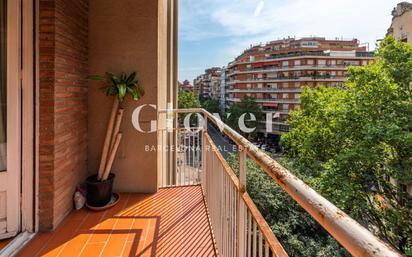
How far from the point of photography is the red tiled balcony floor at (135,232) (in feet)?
6.56

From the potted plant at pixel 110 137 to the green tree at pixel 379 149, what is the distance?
761cm

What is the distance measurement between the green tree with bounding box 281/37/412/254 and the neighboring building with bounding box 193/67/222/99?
136ft

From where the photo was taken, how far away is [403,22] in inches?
441

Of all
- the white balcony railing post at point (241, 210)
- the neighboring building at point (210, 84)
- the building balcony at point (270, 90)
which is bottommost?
the white balcony railing post at point (241, 210)

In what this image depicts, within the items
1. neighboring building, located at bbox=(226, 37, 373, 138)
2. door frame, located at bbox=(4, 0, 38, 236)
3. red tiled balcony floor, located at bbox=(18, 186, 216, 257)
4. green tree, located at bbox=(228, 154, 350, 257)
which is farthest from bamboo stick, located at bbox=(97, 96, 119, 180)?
neighboring building, located at bbox=(226, 37, 373, 138)

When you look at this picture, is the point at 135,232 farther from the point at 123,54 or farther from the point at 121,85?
the point at 123,54

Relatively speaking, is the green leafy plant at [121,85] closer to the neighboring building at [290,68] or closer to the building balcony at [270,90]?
the neighboring building at [290,68]

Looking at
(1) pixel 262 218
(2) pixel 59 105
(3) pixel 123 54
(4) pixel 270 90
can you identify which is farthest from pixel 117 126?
(4) pixel 270 90

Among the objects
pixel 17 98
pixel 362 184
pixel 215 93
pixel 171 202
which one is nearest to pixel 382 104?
pixel 362 184

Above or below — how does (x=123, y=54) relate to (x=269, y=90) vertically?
below

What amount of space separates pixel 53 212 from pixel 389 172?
944 centimetres

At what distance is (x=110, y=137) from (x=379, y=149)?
863 cm

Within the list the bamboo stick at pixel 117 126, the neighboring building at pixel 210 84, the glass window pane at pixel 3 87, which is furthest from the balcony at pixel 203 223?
the neighboring building at pixel 210 84

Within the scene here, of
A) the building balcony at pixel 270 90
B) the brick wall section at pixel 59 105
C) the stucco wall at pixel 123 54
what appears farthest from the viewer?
the building balcony at pixel 270 90
